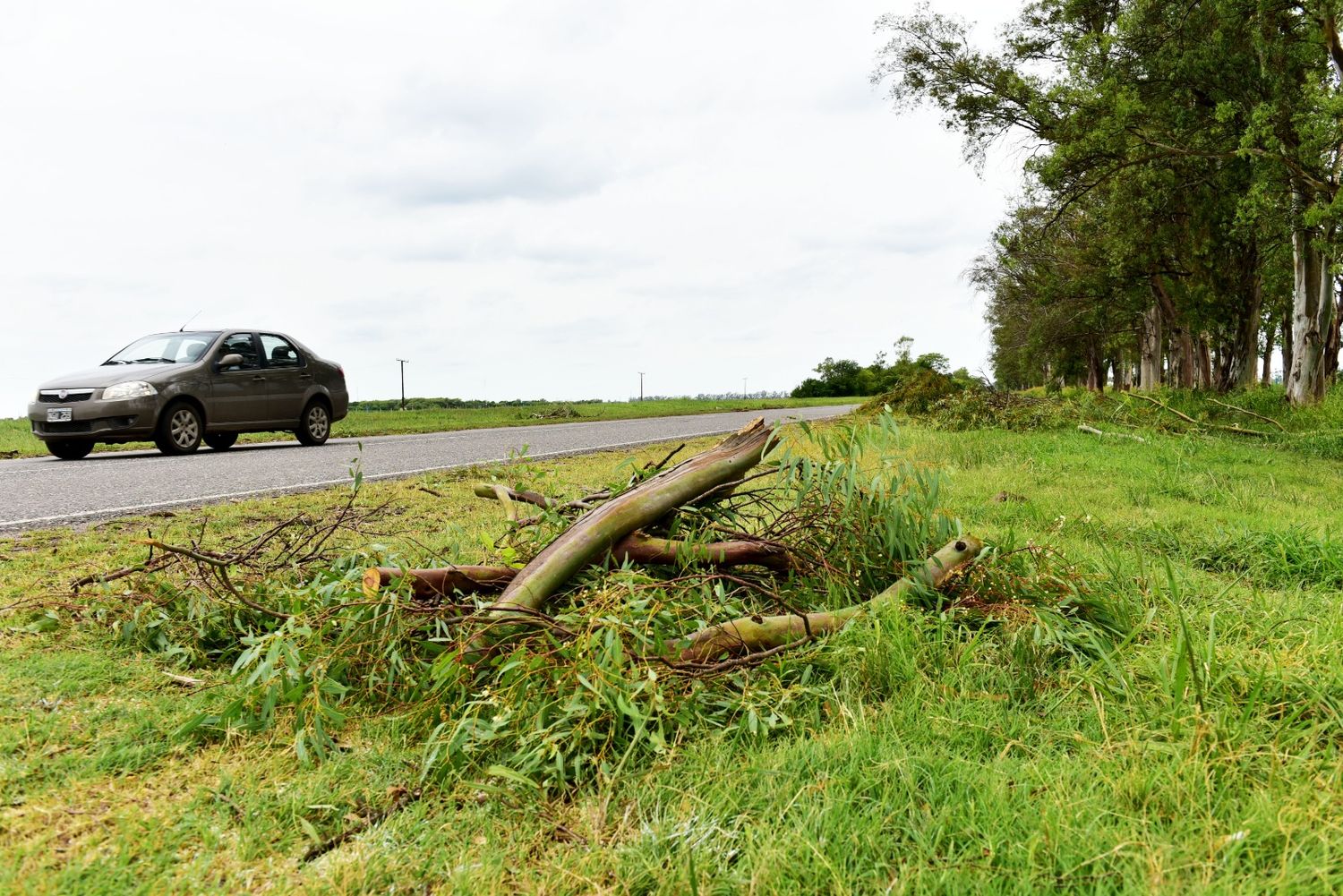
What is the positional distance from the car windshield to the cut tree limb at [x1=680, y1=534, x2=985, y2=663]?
12479 mm

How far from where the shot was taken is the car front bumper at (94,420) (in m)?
11.1

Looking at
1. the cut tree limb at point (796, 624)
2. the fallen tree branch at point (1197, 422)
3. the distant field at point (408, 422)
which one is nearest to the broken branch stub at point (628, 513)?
the cut tree limb at point (796, 624)

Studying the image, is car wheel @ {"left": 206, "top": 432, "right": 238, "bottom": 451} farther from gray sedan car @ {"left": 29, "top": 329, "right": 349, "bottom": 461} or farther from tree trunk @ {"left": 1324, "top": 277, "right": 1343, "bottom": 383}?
tree trunk @ {"left": 1324, "top": 277, "right": 1343, "bottom": 383}

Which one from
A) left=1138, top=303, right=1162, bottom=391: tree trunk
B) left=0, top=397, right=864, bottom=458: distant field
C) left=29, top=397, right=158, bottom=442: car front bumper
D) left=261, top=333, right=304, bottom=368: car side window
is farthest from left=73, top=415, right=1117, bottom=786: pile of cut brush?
left=1138, top=303, right=1162, bottom=391: tree trunk

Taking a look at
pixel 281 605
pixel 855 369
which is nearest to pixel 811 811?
pixel 281 605

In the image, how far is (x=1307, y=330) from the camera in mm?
18500

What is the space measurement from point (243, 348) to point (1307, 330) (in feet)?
75.0

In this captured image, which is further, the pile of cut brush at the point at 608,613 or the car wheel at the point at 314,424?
the car wheel at the point at 314,424

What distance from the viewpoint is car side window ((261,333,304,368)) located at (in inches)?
541

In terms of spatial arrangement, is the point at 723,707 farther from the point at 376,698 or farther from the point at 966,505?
the point at 966,505

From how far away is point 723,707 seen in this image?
2.55 meters

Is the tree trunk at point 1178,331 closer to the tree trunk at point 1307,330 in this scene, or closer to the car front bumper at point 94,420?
the tree trunk at point 1307,330

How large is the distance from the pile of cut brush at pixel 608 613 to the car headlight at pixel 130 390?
8880 millimetres

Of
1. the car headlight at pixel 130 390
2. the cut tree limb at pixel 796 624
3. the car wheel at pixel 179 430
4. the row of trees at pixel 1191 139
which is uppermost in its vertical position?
the row of trees at pixel 1191 139
